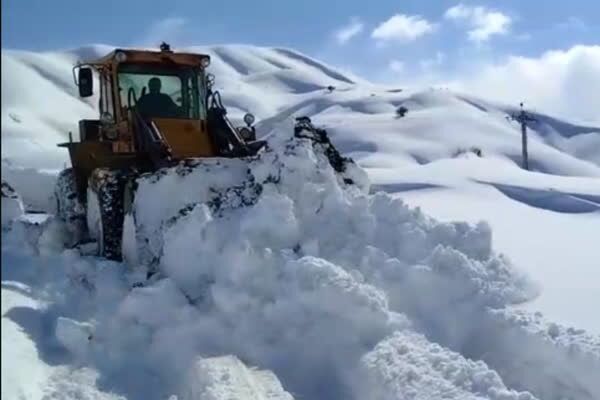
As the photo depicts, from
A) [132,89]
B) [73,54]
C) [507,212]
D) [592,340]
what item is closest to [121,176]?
[132,89]

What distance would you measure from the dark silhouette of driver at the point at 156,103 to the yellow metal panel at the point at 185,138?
31 cm

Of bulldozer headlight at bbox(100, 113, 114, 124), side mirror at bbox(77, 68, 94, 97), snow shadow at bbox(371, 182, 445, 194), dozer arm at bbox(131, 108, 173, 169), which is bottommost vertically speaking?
snow shadow at bbox(371, 182, 445, 194)

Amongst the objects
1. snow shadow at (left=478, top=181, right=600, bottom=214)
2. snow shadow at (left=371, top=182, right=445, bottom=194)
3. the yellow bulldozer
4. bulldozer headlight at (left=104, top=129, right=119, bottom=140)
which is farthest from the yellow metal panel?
snow shadow at (left=371, top=182, right=445, bottom=194)

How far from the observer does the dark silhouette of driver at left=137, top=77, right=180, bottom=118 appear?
8.17m

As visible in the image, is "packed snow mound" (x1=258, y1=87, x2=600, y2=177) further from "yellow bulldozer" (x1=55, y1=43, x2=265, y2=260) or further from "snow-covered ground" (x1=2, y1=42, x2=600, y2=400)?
"snow-covered ground" (x1=2, y1=42, x2=600, y2=400)

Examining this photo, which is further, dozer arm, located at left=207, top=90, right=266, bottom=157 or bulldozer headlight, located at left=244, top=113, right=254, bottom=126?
bulldozer headlight, located at left=244, top=113, right=254, bottom=126

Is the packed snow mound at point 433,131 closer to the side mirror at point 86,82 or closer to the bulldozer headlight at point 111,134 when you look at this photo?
the bulldozer headlight at point 111,134

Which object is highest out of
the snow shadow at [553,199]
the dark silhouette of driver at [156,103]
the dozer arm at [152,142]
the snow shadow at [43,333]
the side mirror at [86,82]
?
the side mirror at [86,82]

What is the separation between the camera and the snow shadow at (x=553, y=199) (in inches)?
552

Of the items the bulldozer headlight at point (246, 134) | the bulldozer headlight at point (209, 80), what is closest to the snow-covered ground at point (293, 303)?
the bulldozer headlight at point (209, 80)

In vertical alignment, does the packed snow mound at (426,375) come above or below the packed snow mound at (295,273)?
below

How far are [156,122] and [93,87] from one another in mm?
702

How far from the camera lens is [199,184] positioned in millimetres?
6305

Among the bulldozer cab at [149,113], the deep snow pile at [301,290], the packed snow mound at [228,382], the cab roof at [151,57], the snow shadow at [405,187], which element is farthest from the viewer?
the snow shadow at [405,187]
